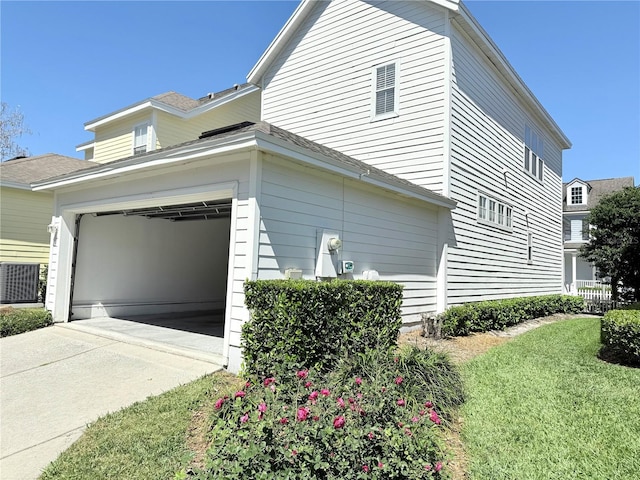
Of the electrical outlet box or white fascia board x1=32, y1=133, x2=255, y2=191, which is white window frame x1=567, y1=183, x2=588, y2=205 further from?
white fascia board x1=32, y1=133, x2=255, y2=191

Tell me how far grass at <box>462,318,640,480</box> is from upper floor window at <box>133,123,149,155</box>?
547 inches

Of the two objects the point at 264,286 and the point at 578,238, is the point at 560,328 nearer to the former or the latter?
the point at 264,286

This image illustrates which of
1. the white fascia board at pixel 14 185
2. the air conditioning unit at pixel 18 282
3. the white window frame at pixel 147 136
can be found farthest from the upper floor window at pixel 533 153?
the white fascia board at pixel 14 185

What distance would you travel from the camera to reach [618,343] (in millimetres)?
6453

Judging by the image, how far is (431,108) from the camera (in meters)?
9.64

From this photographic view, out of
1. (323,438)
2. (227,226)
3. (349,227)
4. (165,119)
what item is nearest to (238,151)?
(349,227)

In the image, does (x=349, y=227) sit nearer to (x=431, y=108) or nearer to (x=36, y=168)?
(x=431, y=108)

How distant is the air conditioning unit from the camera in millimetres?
10000

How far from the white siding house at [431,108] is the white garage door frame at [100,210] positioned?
5.25m

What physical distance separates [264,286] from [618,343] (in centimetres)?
579

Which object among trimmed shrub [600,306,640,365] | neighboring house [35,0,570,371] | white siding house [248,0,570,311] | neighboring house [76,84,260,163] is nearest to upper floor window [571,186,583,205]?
neighboring house [35,0,570,371]

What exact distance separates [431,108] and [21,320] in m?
10.2

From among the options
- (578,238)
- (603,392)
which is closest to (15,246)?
(603,392)

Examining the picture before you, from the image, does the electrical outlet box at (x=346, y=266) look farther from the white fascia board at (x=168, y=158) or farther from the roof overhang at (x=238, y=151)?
the white fascia board at (x=168, y=158)
